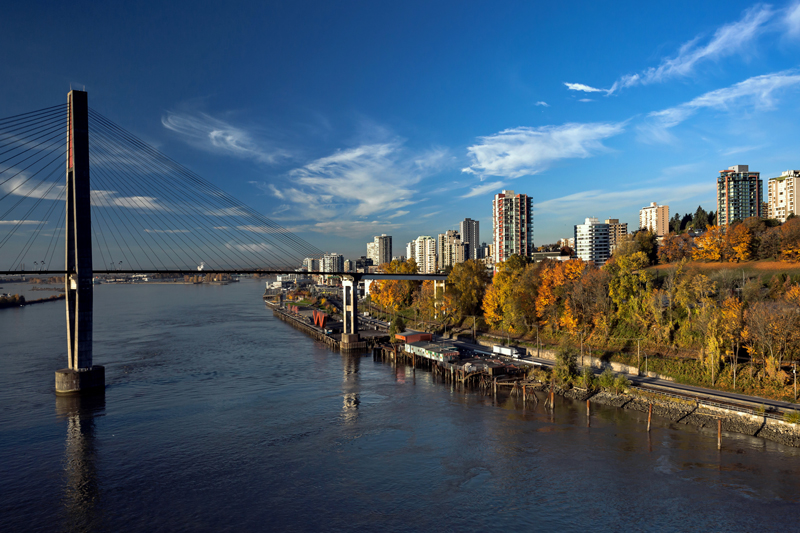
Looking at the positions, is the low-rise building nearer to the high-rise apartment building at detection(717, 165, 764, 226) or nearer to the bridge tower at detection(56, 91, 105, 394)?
the bridge tower at detection(56, 91, 105, 394)

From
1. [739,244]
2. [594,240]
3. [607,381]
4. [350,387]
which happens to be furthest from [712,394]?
[594,240]

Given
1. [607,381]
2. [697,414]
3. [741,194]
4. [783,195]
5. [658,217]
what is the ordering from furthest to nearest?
[658,217] < [741,194] < [783,195] < [607,381] < [697,414]

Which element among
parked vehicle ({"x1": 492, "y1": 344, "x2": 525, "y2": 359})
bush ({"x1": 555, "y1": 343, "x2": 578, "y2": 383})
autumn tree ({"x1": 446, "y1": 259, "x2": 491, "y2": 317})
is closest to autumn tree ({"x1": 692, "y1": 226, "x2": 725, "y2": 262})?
autumn tree ({"x1": 446, "y1": 259, "x2": 491, "y2": 317})

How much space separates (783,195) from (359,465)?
129 m

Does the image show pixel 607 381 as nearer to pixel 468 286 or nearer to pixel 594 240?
pixel 468 286

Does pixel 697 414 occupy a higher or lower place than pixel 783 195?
lower

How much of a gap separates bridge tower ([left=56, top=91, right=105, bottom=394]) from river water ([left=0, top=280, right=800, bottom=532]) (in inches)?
77.6

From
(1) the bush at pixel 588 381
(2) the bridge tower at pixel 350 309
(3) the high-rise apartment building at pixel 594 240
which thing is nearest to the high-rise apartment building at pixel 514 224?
(3) the high-rise apartment building at pixel 594 240

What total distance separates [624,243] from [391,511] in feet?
184

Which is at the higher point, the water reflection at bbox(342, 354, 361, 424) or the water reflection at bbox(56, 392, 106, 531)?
the water reflection at bbox(56, 392, 106, 531)

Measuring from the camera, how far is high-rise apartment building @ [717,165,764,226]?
367 ft

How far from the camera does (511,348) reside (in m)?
42.4

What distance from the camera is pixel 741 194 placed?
113m

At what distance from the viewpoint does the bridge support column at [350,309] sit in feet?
191
